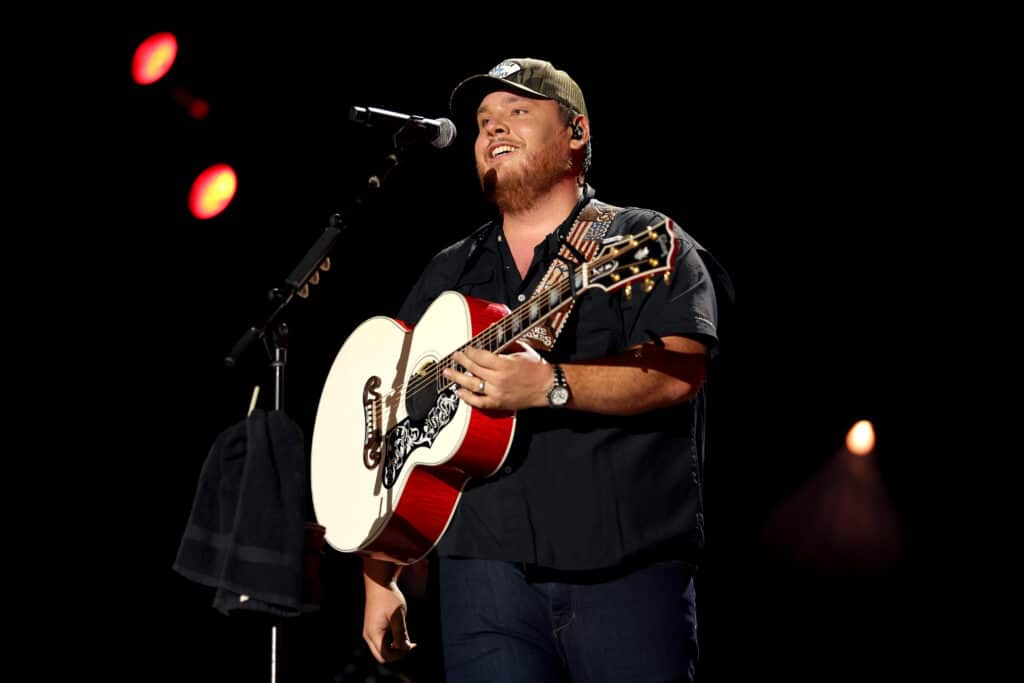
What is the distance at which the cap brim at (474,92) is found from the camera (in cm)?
312

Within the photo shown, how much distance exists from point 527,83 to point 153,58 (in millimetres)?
2554

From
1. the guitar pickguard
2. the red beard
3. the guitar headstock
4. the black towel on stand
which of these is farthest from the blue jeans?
the red beard

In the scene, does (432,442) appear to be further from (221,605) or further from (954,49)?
(954,49)

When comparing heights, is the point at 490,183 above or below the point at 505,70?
below

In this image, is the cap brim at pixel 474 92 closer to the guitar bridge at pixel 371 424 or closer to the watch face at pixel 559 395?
the guitar bridge at pixel 371 424

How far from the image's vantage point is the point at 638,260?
241 centimetres

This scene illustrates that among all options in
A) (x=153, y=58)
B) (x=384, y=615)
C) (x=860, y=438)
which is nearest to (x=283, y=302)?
(x=384, y=615)

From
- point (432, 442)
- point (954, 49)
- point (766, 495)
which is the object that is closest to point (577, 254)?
point (432, 442)

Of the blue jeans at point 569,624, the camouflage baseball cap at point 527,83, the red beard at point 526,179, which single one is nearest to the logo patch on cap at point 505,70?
the camouflage baseball cap at point 527,83

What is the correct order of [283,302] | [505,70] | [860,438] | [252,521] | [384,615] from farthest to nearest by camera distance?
[860,438]
[505,70]
[384,615]
[283,302]
[252,521]

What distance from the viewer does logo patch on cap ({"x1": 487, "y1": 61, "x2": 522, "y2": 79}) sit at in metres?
3.14

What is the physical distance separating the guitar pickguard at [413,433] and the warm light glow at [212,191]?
239 centimetres

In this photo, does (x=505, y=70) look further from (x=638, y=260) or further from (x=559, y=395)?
(x=559, y=395)

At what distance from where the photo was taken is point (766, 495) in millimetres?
6027
